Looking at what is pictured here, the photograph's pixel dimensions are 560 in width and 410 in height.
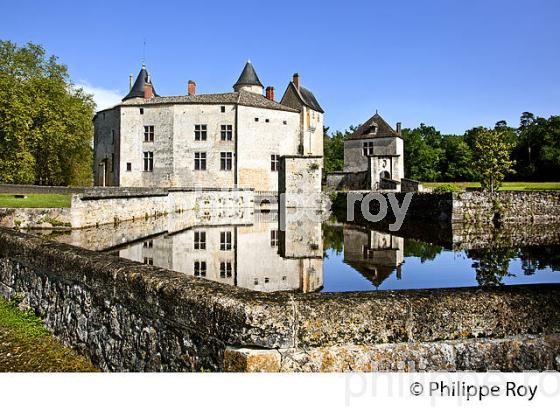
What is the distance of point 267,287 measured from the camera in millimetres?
4871

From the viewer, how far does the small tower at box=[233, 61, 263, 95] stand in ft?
134

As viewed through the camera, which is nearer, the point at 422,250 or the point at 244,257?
the point at 244,257

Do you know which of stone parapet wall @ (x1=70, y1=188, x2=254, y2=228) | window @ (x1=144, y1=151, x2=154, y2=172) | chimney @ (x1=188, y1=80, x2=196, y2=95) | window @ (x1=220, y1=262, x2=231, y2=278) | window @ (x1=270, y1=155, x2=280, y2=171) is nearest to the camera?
window @ (x1=220, y1=262, x2=231, y2=278)

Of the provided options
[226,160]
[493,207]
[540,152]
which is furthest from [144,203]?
[540,152]

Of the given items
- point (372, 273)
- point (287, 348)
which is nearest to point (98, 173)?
point (372, 273)

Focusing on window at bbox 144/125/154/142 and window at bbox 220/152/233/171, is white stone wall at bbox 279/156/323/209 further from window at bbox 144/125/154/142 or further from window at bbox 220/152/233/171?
window at bbox 144/125/154/142

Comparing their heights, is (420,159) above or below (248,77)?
below

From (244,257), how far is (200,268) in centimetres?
132

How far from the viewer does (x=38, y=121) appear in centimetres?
3119

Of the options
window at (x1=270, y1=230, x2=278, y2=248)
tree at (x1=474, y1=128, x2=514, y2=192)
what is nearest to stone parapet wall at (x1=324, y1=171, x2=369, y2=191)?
tree at (x1=474, y1=128, x2=514, y2=192)

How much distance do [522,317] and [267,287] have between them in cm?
309

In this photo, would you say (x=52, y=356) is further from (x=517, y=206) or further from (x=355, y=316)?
(x=517, y=206)

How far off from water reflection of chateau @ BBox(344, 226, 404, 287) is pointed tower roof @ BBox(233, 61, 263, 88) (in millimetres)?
32654

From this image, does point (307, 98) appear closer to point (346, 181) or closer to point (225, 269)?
point (346, 181)
